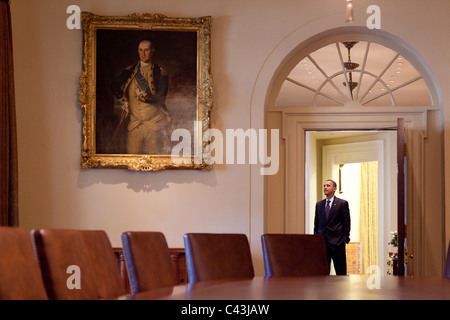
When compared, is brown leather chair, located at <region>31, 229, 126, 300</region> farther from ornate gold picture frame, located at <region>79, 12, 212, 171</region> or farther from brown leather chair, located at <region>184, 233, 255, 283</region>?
ornate gold picture frame, located at <region>79, 12, 212, 171</region>

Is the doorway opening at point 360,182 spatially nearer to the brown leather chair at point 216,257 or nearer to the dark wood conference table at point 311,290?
the brown leather chair at point 216,257

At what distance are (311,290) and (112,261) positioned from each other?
82 centimetres

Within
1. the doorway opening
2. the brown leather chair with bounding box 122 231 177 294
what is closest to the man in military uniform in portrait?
the brown leather chair with bounding box 122 231 177 294

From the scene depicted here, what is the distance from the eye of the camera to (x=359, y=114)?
684 cm

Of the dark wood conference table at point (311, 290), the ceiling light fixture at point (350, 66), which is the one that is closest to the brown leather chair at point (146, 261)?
the dark wood conference table at point (311, 290)

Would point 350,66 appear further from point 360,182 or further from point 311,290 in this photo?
point 360,182

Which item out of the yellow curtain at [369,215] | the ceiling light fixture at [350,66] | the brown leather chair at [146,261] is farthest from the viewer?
the yellow curtain at [369,215]

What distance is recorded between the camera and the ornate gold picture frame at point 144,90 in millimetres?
6379

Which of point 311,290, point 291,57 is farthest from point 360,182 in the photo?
point 311,290

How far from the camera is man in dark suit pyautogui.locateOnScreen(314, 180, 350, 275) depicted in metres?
8.63

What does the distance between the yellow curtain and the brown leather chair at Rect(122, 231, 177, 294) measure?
9735mm

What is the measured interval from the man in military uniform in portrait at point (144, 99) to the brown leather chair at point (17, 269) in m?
4.35

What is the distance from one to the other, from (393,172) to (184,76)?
4.65 metres

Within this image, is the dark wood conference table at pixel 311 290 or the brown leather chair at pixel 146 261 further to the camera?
the brown leather chair at pixel 146 261
